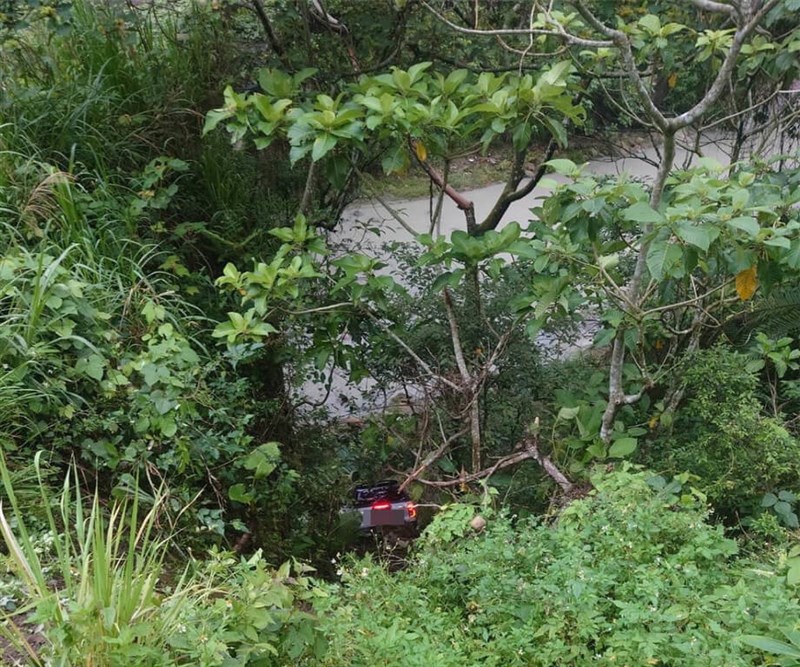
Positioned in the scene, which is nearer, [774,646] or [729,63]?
[774,646]

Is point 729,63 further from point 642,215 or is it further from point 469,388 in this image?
point 469,388

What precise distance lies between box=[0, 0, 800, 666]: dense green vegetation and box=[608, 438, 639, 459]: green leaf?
0.02 m

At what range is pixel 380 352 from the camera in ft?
13.5

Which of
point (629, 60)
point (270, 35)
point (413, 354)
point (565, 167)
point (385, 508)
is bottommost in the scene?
point (385, 508)

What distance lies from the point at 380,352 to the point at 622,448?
1443mm

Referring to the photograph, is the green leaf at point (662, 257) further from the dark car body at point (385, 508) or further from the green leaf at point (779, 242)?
the dark car body at point (385, 508)

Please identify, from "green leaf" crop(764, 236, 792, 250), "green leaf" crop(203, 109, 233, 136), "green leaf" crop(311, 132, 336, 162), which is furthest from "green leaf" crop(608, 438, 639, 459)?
"green leaf" crop(203, 109, 233, 136)

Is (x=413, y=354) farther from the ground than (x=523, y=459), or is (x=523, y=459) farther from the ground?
(x=413, y=354)

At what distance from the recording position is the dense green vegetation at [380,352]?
2193 mm

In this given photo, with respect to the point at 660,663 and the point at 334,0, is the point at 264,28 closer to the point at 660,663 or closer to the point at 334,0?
the point at 334,0

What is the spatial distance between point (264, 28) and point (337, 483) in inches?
105

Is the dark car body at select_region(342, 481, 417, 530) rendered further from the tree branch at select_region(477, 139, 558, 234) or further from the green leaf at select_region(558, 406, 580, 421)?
the tree branch at select_region(477, 139, 558, 234)

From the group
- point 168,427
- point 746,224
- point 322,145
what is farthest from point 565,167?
point 168,427

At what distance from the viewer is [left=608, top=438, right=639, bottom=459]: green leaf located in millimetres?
3289
